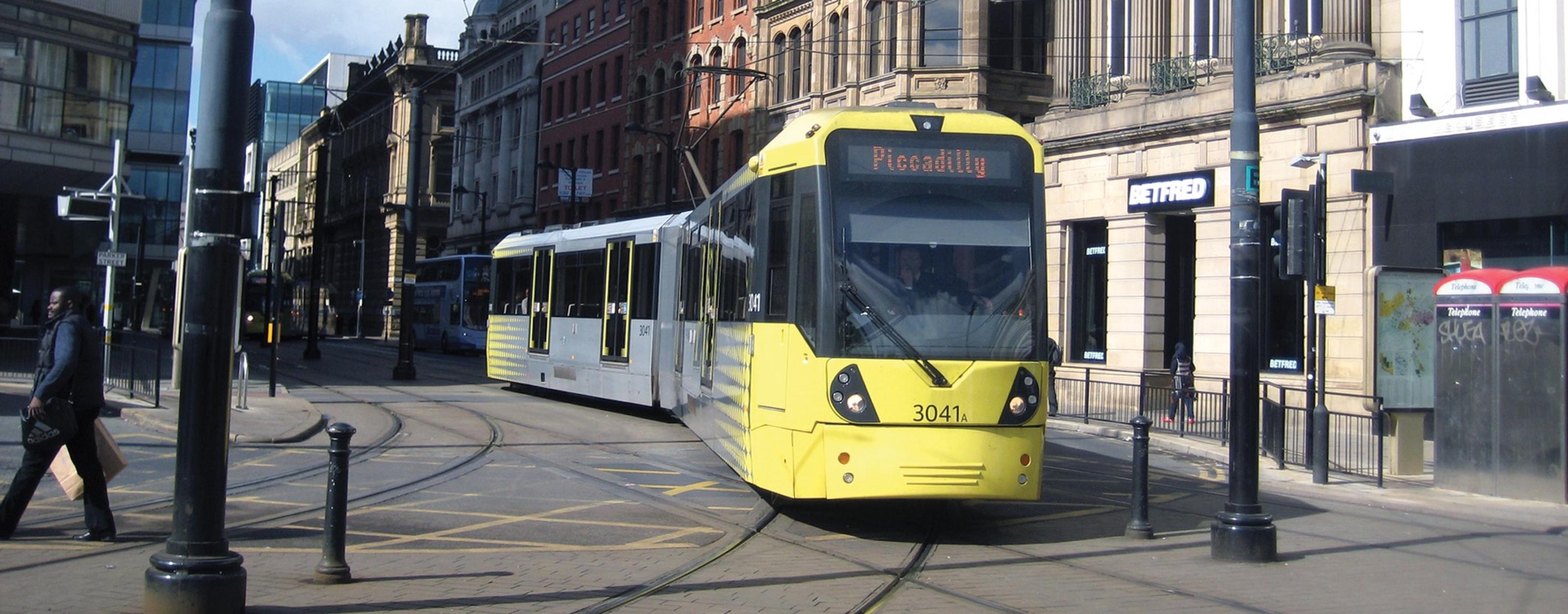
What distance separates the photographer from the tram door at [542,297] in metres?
23.5

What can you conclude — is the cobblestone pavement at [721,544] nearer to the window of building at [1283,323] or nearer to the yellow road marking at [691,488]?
the yellow road marking at [691,488]

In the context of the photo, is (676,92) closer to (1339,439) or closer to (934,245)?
(1339,439)

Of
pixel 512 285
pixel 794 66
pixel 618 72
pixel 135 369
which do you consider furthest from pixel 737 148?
pixel 135 369

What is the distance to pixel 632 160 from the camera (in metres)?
59.0

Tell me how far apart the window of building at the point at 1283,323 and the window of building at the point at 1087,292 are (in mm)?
4435

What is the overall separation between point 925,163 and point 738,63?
39.2 m

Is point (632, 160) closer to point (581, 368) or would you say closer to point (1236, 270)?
point (581, 368)

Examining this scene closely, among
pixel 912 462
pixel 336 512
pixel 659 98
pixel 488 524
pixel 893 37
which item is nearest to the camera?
pixel 336 512

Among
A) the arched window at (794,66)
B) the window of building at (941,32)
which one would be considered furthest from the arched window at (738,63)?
the window of building at (941,32)

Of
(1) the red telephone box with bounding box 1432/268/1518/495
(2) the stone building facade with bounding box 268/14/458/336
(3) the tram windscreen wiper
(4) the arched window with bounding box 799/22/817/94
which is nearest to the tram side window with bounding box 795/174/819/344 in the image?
(3) the tram windscreen wiper

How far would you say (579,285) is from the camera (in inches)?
879

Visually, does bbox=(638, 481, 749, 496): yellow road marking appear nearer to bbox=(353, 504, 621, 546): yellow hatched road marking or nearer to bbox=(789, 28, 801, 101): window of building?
bbox=(353, 504, 621, 546): yellow hatched road marking

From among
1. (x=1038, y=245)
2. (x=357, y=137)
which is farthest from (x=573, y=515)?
(x=357, y=137)

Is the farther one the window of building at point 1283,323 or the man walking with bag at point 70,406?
the window of building at point 1283,323
